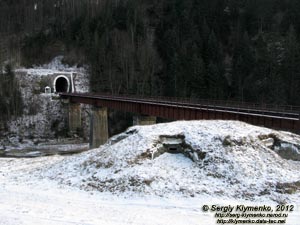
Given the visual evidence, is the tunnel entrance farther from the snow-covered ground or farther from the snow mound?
the snow mound

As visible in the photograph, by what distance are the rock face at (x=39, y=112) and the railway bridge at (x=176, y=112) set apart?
208 cm

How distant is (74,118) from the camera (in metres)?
60.3

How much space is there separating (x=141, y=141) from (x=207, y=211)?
641 centimetres

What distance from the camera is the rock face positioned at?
188ft

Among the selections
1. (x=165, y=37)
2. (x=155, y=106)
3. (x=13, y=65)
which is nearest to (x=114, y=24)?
(x=165, y=37)

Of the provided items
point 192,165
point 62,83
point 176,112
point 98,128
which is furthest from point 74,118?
point 192,165

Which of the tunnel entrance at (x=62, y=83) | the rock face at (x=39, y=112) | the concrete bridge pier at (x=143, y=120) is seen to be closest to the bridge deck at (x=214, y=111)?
the concrete bridge pier at (x=143, y=120)

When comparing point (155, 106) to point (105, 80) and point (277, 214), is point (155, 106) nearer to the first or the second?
point (277, 214)

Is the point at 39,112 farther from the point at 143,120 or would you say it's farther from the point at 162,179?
the point at 162,179

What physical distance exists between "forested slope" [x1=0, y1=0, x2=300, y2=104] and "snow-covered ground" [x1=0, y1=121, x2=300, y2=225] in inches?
1805

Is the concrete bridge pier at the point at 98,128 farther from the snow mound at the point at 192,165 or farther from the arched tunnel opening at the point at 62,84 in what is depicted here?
the snow mound at the point at 192,165

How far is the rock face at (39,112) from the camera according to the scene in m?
57.3

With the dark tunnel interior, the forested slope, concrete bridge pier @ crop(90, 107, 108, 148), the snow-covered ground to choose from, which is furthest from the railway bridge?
the forested slope

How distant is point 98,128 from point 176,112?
17.7m
